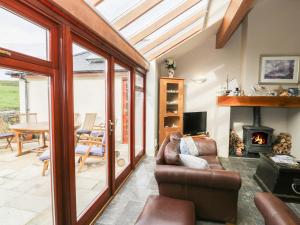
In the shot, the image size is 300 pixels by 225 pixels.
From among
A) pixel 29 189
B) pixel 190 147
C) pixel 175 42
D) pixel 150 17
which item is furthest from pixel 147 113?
pixel 29 189

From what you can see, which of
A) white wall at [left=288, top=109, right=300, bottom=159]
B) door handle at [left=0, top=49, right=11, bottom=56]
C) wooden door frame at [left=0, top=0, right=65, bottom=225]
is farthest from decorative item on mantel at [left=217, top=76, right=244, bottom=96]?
door handle at [left=0, top=49, right=11, bottom=56]

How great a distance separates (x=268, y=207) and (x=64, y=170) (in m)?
1.69

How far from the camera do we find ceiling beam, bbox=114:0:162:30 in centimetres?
224

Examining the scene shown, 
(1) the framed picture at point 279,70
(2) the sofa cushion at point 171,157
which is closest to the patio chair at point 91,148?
(2) the sofa cushion at point 171,157

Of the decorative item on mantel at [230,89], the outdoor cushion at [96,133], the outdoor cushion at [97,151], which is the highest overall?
the decorative item on mantel at [230,89]

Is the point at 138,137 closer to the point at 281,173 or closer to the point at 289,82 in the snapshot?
the point at 281,173

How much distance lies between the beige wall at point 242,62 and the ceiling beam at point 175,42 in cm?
38

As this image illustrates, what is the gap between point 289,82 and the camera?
4727 mm

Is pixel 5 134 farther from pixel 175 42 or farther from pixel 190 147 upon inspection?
pixel 175 42

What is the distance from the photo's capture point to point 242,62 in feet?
16.4

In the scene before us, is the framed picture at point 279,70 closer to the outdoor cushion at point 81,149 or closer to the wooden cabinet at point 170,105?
the wooden cabinet at point 170,105

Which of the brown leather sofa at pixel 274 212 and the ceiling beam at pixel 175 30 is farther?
the ceiling beam at pixel 175 30

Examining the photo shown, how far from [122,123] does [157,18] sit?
2654mm

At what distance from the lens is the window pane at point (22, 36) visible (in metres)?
1.18
